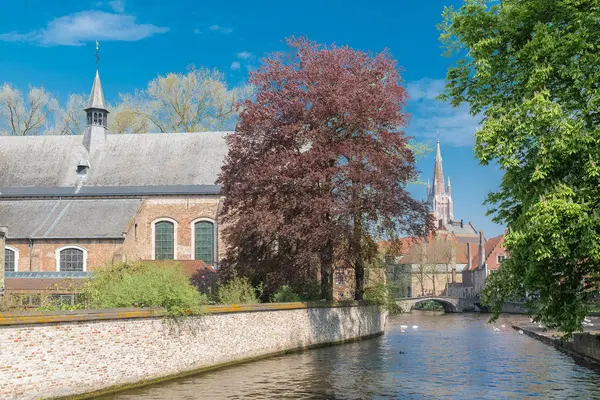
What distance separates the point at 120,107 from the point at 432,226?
33.3m

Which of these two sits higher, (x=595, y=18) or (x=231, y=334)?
(x=595, y=18)

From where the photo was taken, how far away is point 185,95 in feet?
169

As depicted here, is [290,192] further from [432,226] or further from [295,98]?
[432,226]

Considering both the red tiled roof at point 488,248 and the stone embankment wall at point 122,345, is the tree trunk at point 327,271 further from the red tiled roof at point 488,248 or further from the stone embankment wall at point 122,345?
the red tiled roof at point 488,248

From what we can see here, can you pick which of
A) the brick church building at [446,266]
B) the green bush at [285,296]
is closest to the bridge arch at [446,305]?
the brick church building at [446,266]

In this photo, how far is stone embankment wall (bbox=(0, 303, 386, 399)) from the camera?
12.8 metres

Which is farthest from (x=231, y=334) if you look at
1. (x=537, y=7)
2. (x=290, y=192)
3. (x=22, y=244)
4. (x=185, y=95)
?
(x=185, y=95)

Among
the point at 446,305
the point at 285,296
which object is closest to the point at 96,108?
the point at 285,296

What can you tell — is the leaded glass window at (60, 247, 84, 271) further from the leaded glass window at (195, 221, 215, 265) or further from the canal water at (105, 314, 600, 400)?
the canal water at (105, 314, 600, 400)

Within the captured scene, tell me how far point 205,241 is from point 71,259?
7332 mm

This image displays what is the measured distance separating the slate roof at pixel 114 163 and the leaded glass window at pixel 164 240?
6.48 feet

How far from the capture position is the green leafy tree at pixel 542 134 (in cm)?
1312

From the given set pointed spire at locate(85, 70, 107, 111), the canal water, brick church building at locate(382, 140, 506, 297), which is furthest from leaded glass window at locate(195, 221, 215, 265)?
brick church building at locate(382, 140, 506, 297)

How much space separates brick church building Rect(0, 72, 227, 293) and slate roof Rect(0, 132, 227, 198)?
0.06m
